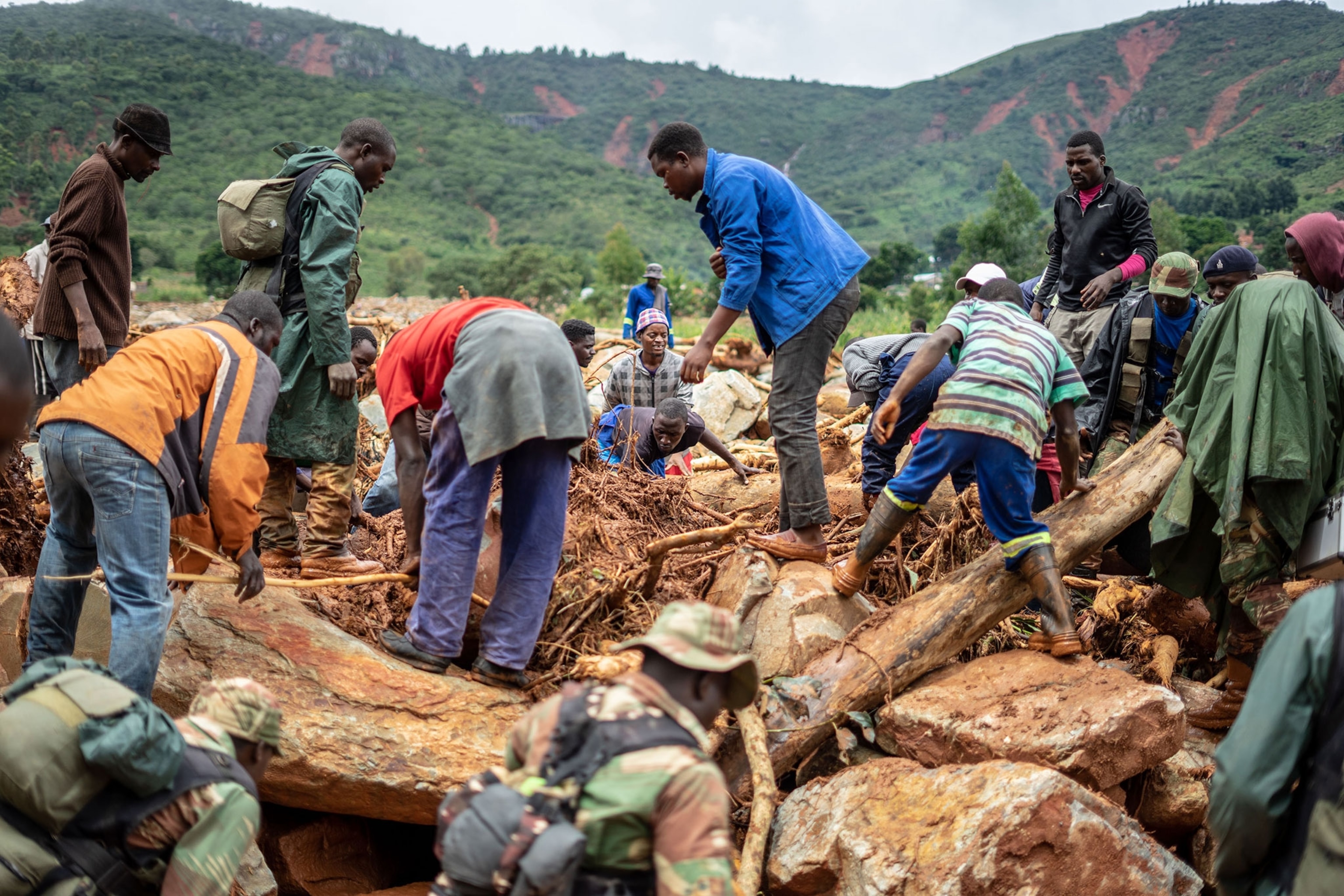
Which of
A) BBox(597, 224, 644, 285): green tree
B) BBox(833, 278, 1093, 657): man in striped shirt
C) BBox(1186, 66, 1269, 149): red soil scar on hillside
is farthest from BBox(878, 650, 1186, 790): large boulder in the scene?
BBox(1186, 66, 1269, 149): red soil scar on hillside

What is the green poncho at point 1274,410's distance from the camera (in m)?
4.23

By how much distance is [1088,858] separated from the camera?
3.40 meters

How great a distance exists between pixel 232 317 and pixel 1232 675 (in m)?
4.64

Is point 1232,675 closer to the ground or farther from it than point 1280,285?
closer to the ground

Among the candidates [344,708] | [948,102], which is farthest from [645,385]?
[948,102]

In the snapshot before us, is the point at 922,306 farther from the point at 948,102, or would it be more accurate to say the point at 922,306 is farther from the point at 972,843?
the point at 948,102

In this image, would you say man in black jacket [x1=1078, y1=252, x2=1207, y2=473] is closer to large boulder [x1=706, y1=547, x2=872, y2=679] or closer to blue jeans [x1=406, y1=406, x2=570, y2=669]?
large boulder [x1=706, y1=547, x2=872, y2=679]

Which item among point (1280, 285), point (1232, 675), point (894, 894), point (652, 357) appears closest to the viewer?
point (894, 894)

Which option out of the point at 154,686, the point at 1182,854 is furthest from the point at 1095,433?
the point at 154,686

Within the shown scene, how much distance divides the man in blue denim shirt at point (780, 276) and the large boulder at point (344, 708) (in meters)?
Result: 1.65

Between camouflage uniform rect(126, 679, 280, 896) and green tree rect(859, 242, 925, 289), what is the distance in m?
29.7

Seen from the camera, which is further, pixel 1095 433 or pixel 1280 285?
pixel 1095 433

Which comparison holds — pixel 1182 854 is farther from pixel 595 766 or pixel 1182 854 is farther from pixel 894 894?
pixel 595 766

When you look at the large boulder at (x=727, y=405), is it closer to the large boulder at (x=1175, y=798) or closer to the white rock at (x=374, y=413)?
the white rock at (x=374, y=413)
